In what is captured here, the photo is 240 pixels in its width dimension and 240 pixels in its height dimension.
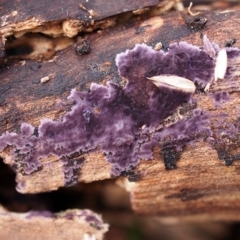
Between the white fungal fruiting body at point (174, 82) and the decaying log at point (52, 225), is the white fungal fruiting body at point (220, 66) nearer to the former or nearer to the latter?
the white fungal fruiting body at point (174, 82)

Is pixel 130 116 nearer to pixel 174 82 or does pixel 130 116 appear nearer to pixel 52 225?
pixel 174 82

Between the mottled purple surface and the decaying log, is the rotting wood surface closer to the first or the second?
the mottled purple surface

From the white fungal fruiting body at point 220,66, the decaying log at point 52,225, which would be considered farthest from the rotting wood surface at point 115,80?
the decaying log at point 52,225

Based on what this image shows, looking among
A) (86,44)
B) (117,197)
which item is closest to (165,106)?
(86,44)

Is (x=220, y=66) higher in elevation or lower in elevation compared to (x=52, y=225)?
higher

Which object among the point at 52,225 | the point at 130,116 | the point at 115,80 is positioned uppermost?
the point at 115,80

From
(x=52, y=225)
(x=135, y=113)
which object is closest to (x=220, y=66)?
(x=135, y=113)

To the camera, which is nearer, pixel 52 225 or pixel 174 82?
pixel 174 82
